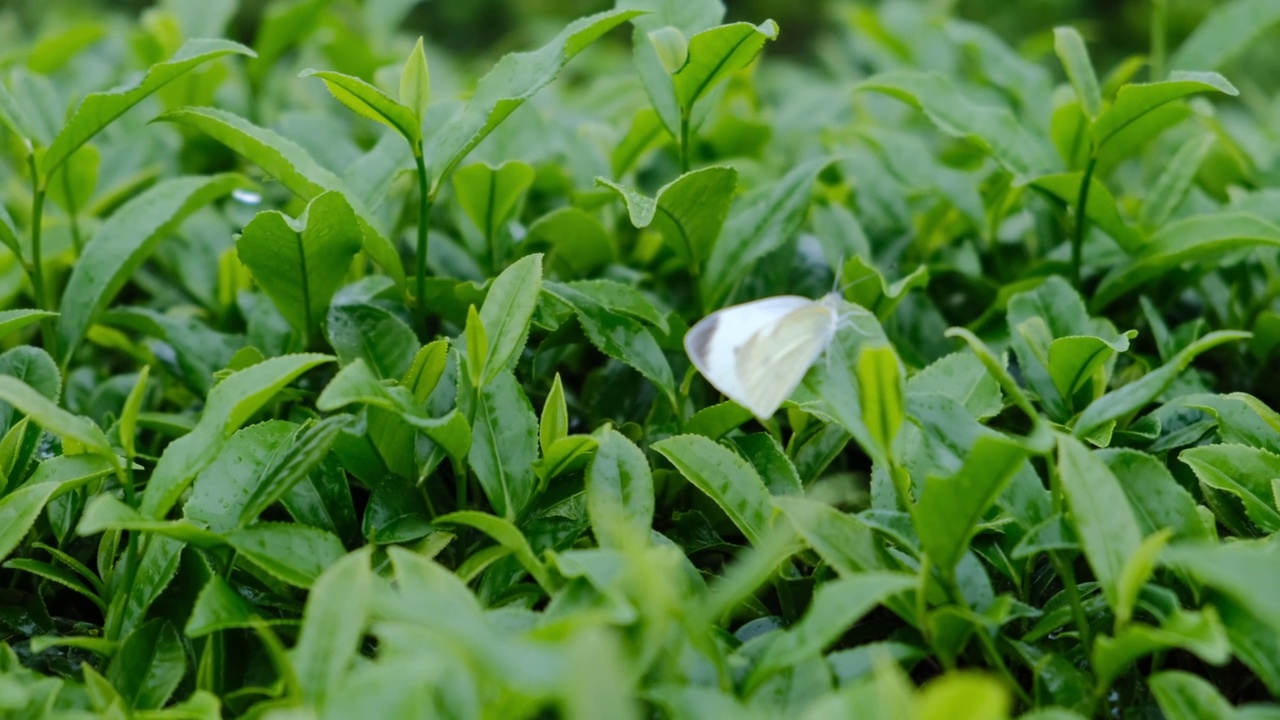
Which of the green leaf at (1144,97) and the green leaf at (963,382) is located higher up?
the green leaf at (1144,97)

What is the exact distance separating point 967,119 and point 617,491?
0.97 meters

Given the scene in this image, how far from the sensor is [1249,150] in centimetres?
242

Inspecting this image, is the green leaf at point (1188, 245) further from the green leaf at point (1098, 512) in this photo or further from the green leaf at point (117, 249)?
the green leaf at point (117, 249)

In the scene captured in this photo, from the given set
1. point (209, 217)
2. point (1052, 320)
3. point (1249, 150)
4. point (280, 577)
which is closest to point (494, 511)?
point (280, 577)

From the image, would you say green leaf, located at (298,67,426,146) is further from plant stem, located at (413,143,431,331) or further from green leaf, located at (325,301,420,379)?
green leaf, located at (325,301,420,379)

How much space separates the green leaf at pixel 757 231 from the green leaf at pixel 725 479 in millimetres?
437

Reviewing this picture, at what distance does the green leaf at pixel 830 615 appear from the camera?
110 cm

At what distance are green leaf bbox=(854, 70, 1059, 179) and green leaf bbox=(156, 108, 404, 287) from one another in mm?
837

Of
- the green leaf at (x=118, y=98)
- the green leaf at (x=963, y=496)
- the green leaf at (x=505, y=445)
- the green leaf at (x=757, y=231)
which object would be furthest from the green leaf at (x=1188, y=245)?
the green leaf at (x=118, y=98)

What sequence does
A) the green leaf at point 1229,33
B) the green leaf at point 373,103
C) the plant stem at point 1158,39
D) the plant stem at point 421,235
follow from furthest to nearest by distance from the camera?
the plant stem at point 1158,39
the green leaf at point 1229,33
the plant stem at point 421,235
the green leaf at point 373,103

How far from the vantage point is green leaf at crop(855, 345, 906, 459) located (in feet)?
3.91

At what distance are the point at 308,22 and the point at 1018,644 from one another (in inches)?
80.0

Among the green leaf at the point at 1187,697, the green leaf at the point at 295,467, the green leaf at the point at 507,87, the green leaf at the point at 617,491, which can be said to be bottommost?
the green leaf at the point at 1187,697

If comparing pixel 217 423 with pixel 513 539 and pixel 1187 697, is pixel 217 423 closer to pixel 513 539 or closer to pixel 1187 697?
pixel 513 539
